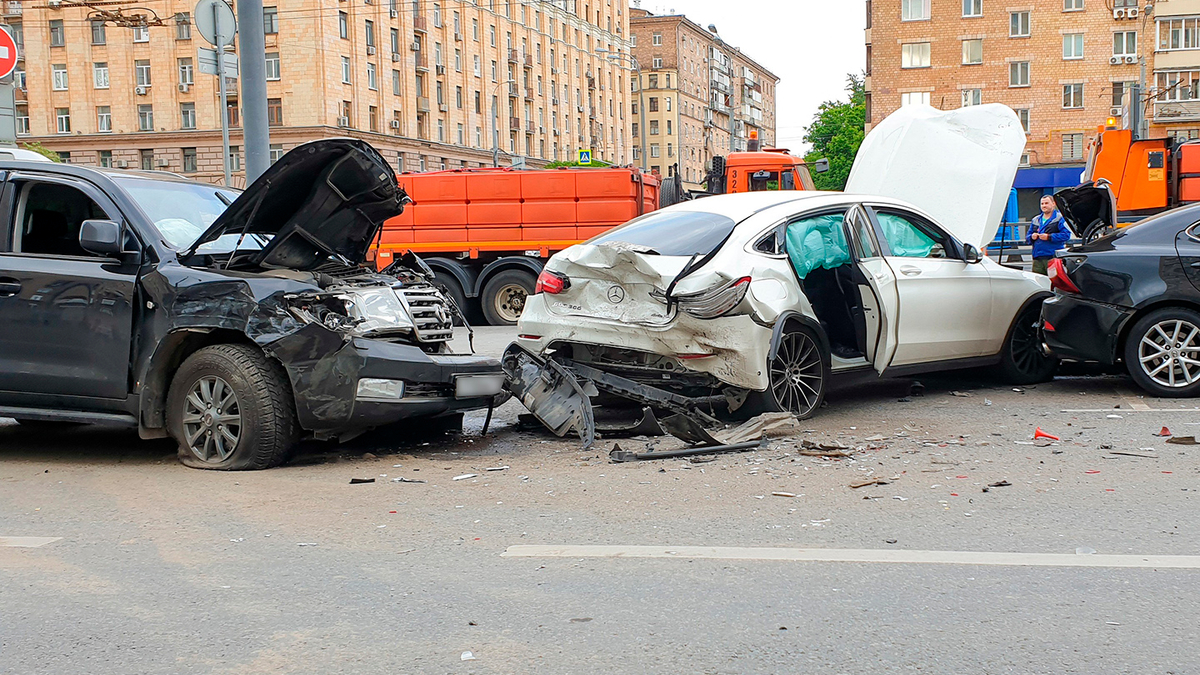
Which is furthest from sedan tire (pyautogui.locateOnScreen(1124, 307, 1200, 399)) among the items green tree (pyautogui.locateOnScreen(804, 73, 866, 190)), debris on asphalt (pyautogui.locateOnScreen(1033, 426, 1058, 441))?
green tree (pyautogui.locateOnScreen(804, 73, 866, 190))

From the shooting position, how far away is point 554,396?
7164mm

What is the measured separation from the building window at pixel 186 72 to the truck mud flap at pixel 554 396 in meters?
58.2

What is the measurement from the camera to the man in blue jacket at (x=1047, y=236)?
44.9 feet

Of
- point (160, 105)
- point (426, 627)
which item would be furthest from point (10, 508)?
point (160, 105)

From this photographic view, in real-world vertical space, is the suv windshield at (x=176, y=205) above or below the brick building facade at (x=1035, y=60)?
below

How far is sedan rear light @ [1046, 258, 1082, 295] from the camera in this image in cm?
849

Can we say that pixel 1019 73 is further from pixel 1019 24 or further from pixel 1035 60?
pixel 1019 24

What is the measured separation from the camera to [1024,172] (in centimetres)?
3109

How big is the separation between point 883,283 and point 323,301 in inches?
152

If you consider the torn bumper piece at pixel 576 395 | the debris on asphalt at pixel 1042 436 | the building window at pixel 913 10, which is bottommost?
the debris on asphalt at pixel 1042 436

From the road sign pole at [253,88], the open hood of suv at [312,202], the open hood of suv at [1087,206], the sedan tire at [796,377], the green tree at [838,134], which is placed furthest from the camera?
the green tree at [838,134]

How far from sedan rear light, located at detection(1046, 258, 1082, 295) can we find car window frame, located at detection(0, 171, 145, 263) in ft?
21.7

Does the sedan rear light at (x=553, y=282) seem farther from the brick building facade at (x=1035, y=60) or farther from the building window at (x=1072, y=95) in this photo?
the building window at (x=1072, y=95)

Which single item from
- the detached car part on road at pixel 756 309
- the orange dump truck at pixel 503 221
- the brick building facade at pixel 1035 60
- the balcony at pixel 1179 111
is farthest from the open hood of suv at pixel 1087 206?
the balcony at pixel 1179 111
